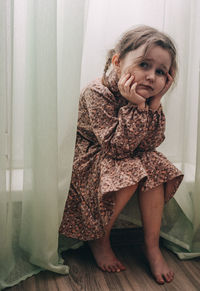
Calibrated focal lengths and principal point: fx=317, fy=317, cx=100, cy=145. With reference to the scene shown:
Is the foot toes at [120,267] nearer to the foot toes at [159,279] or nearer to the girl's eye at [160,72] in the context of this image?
the foot toes at [159,279]

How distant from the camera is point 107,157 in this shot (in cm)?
111

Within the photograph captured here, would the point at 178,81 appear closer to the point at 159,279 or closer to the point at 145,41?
the point at 145,41

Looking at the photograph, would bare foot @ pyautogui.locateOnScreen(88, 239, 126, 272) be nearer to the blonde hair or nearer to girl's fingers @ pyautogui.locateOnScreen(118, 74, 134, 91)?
girl's fingers @ pyautogui.locateOnScreen(118, 74, 134, 91)

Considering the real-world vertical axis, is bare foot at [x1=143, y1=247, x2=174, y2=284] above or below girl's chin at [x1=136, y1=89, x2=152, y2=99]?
below

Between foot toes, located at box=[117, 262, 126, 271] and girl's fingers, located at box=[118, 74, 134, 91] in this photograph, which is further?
foot toes, located at box=[117, 262, 126, 271]

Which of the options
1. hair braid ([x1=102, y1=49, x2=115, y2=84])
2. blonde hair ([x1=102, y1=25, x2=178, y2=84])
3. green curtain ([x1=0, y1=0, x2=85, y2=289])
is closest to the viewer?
green curtain ([x1=0, y1=0, x2=85, y2=289])

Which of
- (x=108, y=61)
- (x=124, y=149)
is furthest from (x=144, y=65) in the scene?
(x=124, y=149)

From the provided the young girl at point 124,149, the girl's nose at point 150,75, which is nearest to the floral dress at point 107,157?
the young girl at point 124,149

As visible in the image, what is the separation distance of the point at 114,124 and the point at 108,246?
471 millimetres

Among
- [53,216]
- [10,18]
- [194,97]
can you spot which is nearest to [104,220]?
[53,216]

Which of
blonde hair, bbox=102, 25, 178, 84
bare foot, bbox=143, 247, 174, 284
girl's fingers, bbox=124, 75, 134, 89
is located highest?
blonde hair, bbox=102, 25, 178, 84

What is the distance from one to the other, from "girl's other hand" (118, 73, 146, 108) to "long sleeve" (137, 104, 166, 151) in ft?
0.22

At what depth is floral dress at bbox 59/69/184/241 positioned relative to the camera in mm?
1055

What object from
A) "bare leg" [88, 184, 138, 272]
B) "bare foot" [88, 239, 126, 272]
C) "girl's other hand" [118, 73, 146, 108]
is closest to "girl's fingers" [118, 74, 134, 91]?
"girl's other hand" [118, 73, 146, 108]
